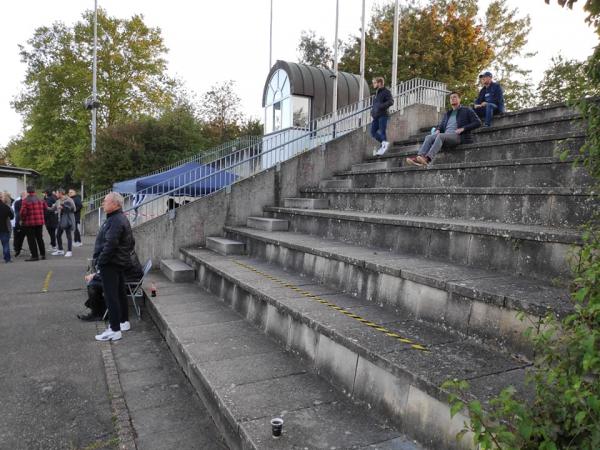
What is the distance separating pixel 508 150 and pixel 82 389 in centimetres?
656

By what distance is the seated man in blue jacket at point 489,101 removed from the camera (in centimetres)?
853

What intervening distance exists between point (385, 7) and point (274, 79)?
16.6 meters

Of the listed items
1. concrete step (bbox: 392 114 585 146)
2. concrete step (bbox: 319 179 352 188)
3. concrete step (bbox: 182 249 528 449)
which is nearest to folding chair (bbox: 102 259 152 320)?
concrete step (bbox: 182 249 528 449)

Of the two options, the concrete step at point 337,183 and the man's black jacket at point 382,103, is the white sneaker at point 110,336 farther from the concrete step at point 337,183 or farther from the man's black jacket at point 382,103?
the man's black jacket at point 382,103

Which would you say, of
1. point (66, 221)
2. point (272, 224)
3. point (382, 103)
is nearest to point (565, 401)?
point (272, 224)

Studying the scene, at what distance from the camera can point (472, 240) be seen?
4.20 meters

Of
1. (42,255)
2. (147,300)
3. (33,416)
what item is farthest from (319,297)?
(42,255)

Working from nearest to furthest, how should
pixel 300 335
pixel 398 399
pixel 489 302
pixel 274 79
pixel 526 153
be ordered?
1. pixel 398 399
2. pixel 489 302
3. pixel 300 335
4. pixel 526 153
5. pixel 274 79

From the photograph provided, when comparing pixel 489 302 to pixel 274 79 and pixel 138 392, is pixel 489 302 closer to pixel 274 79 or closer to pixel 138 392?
pixel 138 392

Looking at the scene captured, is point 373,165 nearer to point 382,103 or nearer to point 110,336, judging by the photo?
point 382,103

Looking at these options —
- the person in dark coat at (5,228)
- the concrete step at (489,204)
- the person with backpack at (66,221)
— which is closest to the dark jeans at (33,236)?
the person in dark coat at (5,228)

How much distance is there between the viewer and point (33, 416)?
11.9 feet

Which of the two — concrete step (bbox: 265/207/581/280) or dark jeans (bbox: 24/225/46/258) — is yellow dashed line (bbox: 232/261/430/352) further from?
dark jeans (bbox: 24/225/46/258)

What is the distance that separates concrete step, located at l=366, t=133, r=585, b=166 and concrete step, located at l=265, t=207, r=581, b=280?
1.71 meters
